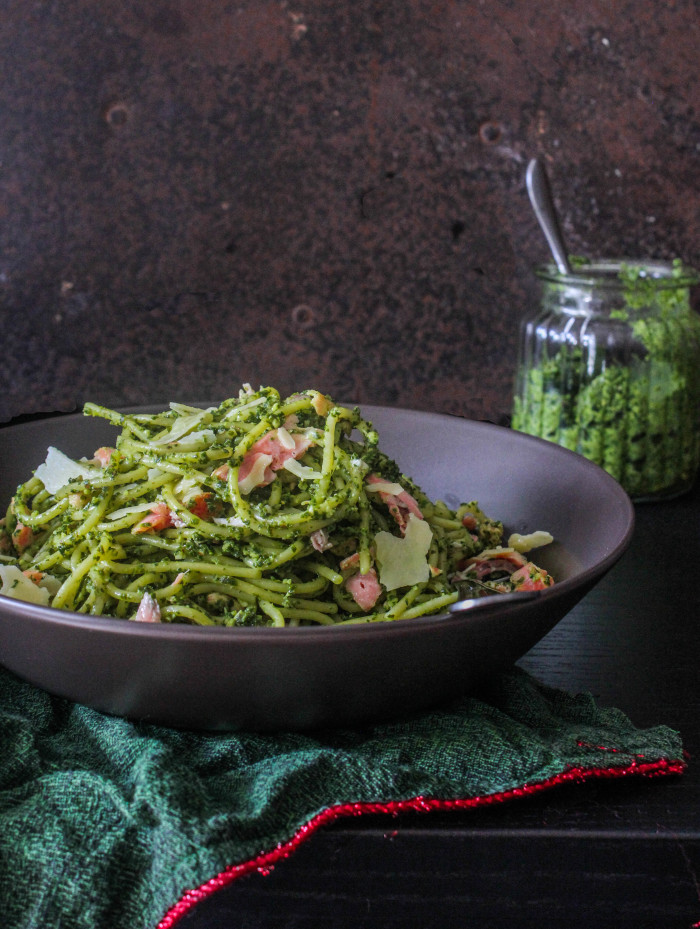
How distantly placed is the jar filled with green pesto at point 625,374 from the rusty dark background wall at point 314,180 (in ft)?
1.11

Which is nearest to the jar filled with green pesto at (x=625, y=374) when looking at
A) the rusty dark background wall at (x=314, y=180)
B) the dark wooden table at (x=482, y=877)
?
the rusty dark background wall at (x=314, y=180)

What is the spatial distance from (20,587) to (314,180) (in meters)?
1.40

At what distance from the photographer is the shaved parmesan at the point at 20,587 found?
1.06m

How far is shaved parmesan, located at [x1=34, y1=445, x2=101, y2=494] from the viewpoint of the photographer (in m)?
1.24

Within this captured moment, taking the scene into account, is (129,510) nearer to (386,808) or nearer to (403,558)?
(403,558)

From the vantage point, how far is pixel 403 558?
3.68ft

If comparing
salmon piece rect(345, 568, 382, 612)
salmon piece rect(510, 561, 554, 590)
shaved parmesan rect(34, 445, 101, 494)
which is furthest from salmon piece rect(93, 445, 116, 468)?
salmon piece rect(510, 561, 554, 590)

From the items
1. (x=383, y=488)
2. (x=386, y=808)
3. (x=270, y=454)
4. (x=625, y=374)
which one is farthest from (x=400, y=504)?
(x=625, y=374)

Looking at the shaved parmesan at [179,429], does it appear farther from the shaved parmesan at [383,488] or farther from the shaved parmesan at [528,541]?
the shaved parmesan at [528,541]

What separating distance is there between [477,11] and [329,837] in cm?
181

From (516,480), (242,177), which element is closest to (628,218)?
(242,177)

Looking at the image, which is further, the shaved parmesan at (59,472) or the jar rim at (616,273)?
the jar rim at (616,273)

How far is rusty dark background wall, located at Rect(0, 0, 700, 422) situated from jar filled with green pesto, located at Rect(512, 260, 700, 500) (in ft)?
1.11

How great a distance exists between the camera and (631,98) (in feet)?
7.09
